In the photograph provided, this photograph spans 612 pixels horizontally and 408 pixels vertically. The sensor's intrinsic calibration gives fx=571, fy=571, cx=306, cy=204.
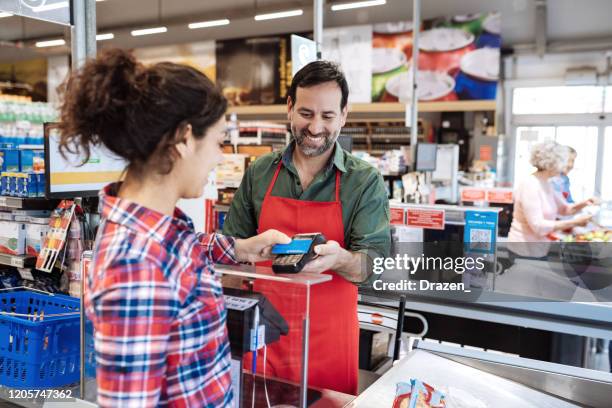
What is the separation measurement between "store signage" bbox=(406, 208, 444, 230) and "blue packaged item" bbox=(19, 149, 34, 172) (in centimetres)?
263

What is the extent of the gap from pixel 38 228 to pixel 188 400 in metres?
2.32

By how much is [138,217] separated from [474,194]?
26.4 ft

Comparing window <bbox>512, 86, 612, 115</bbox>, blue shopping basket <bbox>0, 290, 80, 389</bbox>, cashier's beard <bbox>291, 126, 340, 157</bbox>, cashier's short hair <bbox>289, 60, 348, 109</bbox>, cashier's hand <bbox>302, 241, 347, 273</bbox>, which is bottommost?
blue shopping basket <bbox>0, 290, 80, 389</bbox>

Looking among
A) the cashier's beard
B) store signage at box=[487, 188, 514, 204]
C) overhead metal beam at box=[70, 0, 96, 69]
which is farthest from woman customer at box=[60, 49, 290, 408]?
store signage at box=[487, 188, 514, 204]

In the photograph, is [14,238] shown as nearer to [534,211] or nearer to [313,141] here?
[313,141]

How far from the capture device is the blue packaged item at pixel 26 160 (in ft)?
10.8

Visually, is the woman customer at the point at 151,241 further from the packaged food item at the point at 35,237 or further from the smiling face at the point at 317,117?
the packaged food item at the point at 35,237

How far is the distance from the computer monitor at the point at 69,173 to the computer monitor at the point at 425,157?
3.75m

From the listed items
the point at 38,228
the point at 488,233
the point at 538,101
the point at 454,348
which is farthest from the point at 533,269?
the point at 538,101

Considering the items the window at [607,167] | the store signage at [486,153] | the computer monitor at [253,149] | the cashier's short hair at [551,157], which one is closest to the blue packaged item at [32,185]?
the computer monitor at [253,149]

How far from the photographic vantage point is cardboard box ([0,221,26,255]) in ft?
10.2

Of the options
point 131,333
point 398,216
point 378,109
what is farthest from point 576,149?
point 131,333

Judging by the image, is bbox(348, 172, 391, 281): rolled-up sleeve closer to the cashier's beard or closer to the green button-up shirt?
the green button-up shirt

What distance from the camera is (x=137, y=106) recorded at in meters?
1.08
